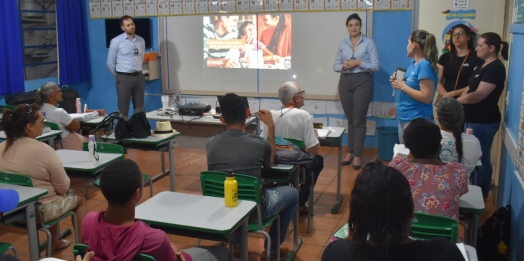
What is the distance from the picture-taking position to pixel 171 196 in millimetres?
2889

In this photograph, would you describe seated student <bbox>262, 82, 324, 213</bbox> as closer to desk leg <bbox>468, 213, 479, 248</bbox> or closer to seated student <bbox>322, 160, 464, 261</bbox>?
desk leg <bbox>468, 213, 479, 248</bbox>

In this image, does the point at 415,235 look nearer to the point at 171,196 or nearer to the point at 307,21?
the point at 171,196

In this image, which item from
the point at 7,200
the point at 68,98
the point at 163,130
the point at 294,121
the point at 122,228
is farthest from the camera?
the point at 68,98

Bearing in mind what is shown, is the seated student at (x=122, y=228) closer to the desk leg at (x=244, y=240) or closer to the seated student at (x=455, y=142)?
the desk leg at (x=244, y=240)

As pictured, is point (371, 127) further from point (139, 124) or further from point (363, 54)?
point (139, 124)

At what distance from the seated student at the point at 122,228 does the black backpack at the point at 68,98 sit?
586 centimetres

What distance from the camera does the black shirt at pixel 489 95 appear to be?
4.11 metres

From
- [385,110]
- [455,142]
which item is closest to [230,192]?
[455,142]

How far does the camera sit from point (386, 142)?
6.18 metres

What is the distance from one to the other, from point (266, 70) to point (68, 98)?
9.94 ft

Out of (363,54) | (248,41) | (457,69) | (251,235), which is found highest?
(248,41)

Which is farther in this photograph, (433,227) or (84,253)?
(433,227)

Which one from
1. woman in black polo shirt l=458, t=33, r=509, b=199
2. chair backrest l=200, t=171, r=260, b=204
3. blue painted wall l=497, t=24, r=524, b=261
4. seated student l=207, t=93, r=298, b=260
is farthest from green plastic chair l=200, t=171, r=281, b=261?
woman in black polo shirt l=458, t=33, r=509, b=199

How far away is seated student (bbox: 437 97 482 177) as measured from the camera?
10.6 ft
